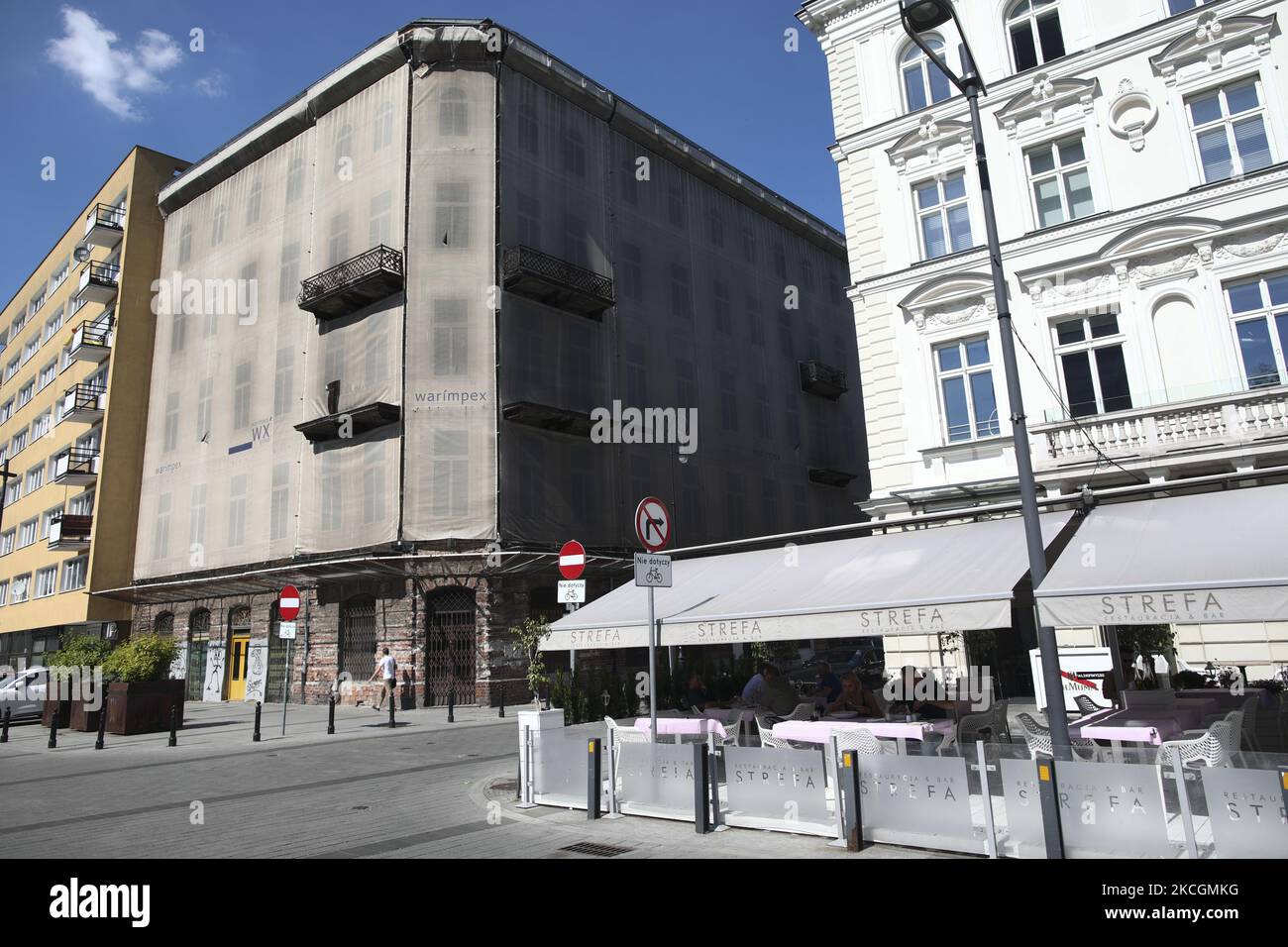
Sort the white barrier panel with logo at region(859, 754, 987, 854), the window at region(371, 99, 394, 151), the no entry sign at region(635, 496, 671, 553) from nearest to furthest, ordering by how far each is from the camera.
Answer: the white barrier panel with logo at region(859, 754, 987, 854)
the no entry sign at region(635, 496, 671, 553)
the window at region(371, 99, 394, 151)

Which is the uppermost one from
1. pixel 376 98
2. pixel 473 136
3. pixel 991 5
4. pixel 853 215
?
pixel 376 98

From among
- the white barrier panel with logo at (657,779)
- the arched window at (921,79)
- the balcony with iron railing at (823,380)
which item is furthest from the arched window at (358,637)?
the balcony with iron railing at (823,380)

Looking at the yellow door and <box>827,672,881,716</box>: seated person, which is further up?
the yellow door

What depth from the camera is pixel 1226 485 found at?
13.7m

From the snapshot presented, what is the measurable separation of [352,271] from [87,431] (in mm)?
21955

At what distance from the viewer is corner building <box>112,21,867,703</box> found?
2647cm

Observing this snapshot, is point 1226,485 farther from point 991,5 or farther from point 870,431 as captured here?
point 991,5

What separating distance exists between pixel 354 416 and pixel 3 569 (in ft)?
121

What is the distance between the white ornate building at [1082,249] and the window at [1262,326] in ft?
0.10

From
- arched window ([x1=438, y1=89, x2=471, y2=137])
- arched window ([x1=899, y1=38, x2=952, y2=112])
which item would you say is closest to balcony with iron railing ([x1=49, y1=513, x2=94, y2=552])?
arched window ([x1=438, y1=89, x2=471, y2=137])

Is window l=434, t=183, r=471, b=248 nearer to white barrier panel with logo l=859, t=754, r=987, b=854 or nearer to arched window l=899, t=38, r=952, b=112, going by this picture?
arched window l=899, t=38, r=952, b=112

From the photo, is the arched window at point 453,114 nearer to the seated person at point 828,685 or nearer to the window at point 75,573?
the seated person at point 828,685

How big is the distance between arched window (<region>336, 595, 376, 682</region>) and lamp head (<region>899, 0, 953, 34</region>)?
23.7 metres
